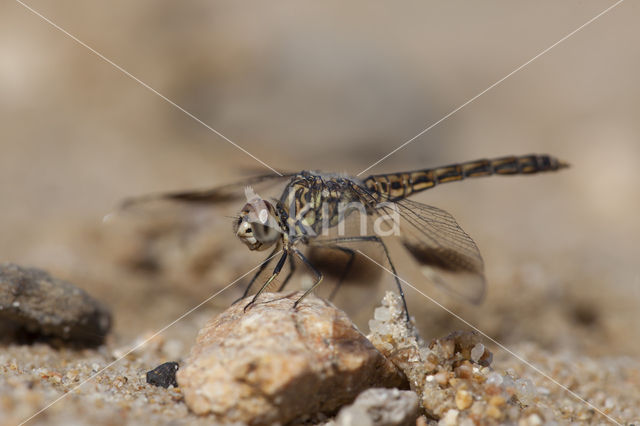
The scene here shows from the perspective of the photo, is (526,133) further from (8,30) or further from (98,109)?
(8,30)

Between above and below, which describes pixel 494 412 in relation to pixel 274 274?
below

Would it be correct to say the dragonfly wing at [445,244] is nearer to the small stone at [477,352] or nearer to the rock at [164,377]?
the small stone at [477,352]

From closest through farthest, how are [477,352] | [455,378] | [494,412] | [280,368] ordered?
[280,368] < [494,412] < [455,378] < [477,352]

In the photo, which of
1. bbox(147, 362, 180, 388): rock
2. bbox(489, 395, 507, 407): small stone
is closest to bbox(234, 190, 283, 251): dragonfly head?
bbox(147, 362, 180, 388): rock

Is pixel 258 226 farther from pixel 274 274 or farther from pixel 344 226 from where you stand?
pixel 344 226

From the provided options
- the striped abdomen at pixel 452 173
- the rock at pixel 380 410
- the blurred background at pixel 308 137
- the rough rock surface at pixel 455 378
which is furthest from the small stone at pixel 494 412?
the blurred background at pixel 308 137

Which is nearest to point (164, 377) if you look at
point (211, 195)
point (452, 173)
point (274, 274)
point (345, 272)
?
point (274, 274)

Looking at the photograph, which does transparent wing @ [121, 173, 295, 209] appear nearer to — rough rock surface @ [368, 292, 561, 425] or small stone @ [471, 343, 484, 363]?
rough rock surface @ [368, 292, 561, 425]
